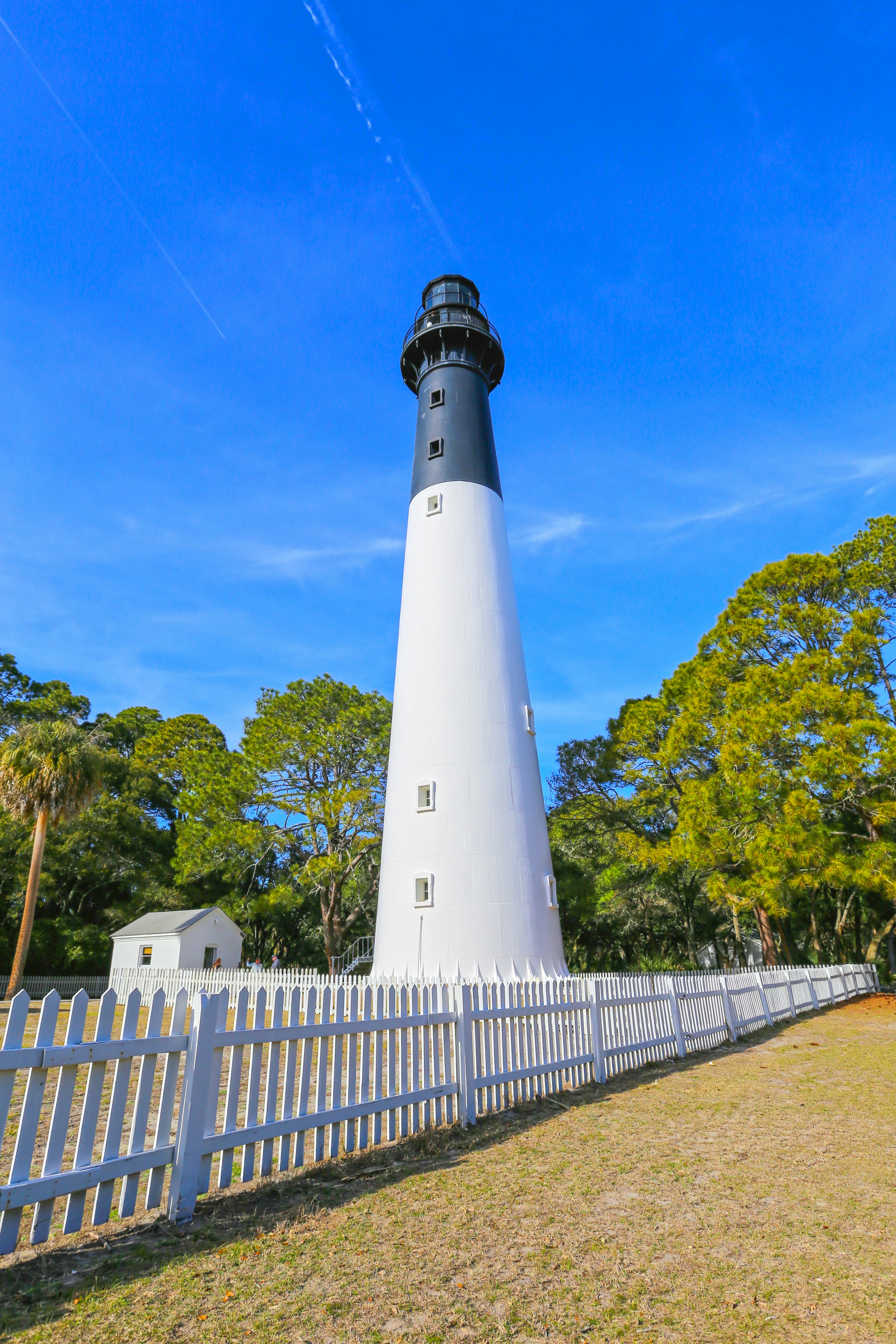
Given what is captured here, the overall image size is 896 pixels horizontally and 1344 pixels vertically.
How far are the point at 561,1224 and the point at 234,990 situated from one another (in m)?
17.4

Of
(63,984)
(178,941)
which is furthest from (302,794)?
(63,984)

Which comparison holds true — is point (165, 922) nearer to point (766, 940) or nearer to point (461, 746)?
point (461, 746)

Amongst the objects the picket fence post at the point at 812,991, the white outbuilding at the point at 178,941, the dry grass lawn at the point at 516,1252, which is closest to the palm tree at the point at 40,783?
the white outbuilding at the point at 178,941

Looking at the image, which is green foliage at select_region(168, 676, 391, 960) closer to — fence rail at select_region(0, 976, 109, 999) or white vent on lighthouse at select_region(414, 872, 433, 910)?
fence rail at select_region(0, 976, 109, 999)

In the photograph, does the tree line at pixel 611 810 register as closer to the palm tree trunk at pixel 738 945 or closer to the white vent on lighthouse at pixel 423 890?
the palm tree trunk at pixel 738 945

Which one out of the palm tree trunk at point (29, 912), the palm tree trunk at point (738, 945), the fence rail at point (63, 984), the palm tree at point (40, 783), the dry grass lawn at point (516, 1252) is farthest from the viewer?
the palm tree trunk at point (738, 945)

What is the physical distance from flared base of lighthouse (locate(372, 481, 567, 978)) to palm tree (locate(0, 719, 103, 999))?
1223 centimetres

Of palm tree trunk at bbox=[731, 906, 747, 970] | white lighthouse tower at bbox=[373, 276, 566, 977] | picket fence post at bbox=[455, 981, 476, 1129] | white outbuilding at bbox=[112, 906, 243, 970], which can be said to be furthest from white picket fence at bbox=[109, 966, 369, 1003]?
palm tree trunk at bbox=[731, 906, 747, 970]

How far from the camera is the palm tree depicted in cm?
1978

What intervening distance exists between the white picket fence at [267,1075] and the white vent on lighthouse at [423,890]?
11.5 ft

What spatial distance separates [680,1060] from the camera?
31.4 ft

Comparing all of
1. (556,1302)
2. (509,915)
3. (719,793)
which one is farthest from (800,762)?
(556,1302)

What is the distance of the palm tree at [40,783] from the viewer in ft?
64.9

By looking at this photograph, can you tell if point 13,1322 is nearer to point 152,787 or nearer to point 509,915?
point 509,915
